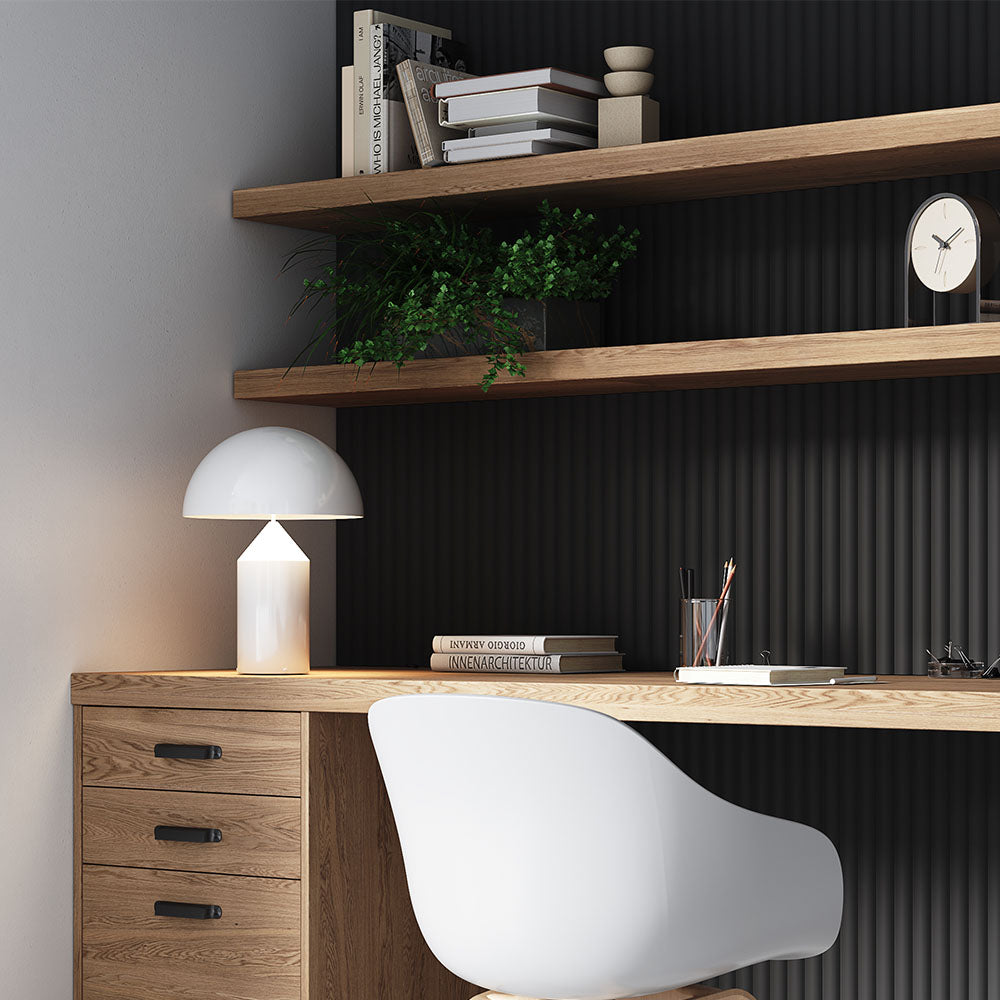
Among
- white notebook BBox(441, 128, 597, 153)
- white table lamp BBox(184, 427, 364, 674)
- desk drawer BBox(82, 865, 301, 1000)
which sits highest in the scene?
white notebook BBox(441, 128, 597, 153)

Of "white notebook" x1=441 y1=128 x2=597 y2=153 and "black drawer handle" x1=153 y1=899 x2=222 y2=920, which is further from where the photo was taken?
"white notebook" x1=441 y1=128 x2=597 y2=153

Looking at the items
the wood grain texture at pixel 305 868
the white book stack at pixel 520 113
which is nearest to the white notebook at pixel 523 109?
the white book stack at pixel 520 113

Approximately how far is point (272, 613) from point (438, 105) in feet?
3.14

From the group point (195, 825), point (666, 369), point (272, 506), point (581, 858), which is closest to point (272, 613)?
point (272, 506)

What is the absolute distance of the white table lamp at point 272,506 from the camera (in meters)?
2.75

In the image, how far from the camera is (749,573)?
2.88 meters

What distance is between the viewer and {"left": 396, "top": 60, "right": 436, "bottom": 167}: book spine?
293 cm

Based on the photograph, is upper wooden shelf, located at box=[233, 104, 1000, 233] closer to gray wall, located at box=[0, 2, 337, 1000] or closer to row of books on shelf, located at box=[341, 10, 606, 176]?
row of books on shelf, located at box=[341, 10, 606, 176]

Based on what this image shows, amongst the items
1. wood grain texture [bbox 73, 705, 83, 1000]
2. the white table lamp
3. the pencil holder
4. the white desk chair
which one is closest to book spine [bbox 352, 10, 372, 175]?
the white table lamp

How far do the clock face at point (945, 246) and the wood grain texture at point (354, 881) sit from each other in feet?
3.82

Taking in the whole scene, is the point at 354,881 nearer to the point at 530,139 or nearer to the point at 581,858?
the point at 581,858

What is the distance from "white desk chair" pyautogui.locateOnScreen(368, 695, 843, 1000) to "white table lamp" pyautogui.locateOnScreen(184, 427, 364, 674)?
791mm

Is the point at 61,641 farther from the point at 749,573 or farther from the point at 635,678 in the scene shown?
the point at 749,573

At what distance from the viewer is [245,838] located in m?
2.63
